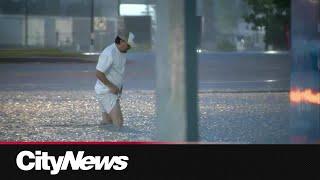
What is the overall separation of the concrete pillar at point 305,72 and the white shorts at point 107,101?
755 mm

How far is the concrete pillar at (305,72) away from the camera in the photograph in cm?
139

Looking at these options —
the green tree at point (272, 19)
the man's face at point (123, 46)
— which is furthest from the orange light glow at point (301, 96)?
the man's face at point (123, 46)

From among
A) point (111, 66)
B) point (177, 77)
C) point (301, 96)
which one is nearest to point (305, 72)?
point (301, 96)

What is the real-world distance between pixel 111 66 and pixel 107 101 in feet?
0.49

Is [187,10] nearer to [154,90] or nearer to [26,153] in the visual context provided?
[154,90]

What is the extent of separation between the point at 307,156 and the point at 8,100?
1.34 metres

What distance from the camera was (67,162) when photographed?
1438 mm

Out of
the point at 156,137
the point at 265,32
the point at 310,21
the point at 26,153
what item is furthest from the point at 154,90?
the point at 310,21

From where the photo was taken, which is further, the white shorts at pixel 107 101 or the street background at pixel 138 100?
the white shorts at pixel 107 101

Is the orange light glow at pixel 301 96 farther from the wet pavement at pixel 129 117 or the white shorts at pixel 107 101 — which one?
the white shorts at pixel 107 101

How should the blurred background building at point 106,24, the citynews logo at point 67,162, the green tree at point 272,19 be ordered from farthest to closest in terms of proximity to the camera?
the citynews logo at point 67,162 → the green tree at point 272,19 → the blurred background building at point 106,24

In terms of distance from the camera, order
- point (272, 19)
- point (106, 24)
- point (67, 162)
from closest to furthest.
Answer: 1. point (106, 24)
2. point (272, 19)
3. point (67, 162)

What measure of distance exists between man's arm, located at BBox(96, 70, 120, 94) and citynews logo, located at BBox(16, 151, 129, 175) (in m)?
0.30

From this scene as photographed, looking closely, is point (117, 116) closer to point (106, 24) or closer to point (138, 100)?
point (138, 100)
